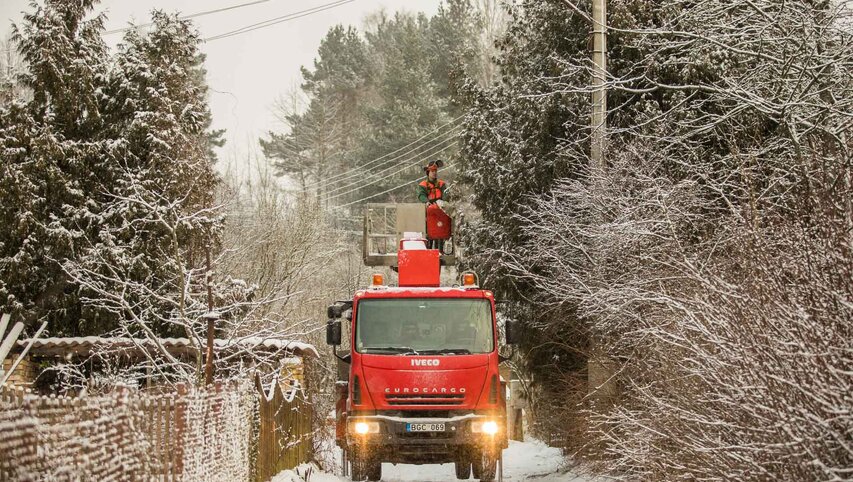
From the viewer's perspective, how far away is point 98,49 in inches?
906

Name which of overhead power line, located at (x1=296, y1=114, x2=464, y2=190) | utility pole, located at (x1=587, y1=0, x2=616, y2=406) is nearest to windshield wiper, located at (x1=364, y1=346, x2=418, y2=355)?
utility pole, located at (x1=587, y1=0, x2=616, y2=406)

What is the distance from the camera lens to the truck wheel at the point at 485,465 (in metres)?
14.1

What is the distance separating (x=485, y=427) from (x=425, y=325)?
170 cm

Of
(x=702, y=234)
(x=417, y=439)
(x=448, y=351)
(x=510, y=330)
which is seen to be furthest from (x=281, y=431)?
(x=702, y=234)

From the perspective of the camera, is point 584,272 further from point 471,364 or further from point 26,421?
point 26,421

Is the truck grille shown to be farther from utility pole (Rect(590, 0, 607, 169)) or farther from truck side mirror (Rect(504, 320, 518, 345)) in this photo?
utility pole (Rect(590, 0, 607, 169))

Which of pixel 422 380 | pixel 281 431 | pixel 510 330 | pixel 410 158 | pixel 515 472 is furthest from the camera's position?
pixel 410 158

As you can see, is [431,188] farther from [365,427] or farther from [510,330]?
[365,427]

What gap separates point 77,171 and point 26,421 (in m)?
17.7

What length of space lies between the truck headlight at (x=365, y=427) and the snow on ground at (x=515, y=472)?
119 cm

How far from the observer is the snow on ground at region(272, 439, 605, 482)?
52.2 feet

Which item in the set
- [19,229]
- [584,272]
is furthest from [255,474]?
[19,229]

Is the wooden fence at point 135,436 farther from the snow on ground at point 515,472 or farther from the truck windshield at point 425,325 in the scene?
the snow on ground at point 515,472

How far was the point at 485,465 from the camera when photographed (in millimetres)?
14258
